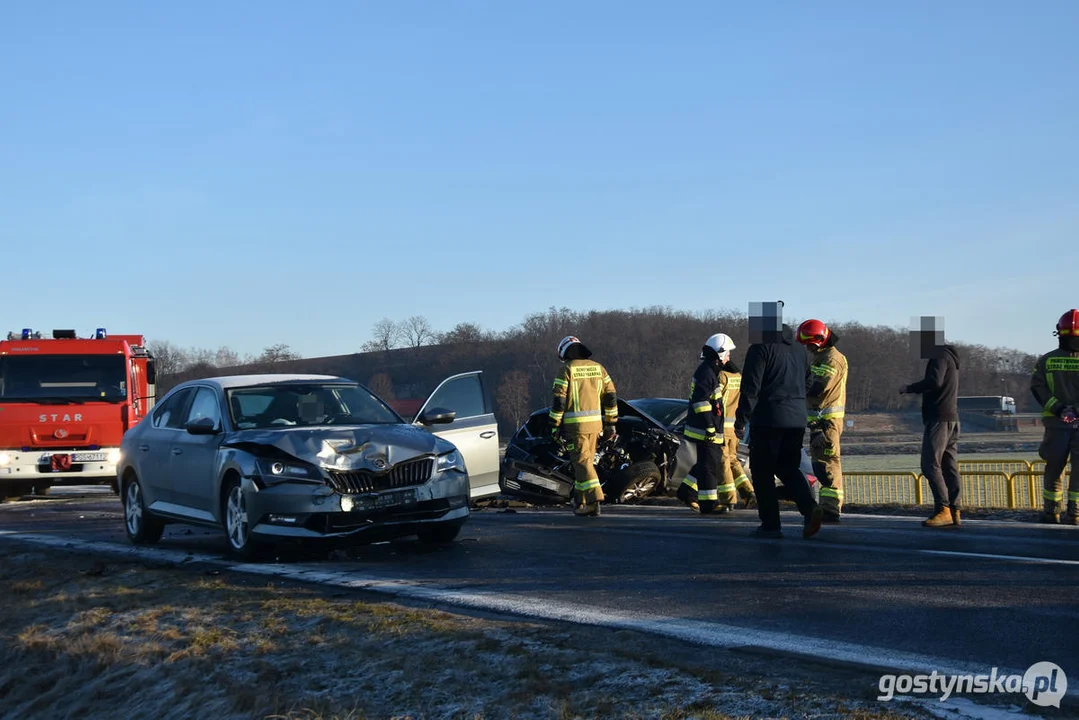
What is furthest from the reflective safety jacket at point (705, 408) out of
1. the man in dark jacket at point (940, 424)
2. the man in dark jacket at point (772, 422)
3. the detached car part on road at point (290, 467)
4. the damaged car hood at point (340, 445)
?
the damaged car hood at point (340, 445)

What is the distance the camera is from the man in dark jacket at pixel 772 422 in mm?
9750

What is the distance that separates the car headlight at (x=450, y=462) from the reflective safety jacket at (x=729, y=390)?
3802 mm

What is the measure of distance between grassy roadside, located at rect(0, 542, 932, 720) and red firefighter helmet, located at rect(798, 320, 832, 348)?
20.1ft

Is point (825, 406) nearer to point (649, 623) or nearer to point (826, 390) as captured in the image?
point (826, 390)

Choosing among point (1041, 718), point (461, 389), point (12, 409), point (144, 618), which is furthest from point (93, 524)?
point (1041, 718)

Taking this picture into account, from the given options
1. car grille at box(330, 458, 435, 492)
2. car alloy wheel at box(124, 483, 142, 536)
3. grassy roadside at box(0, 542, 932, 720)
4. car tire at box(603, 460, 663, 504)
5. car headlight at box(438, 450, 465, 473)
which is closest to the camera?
grassy roadside at box(0, 542, 932, 720)

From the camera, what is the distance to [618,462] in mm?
14836

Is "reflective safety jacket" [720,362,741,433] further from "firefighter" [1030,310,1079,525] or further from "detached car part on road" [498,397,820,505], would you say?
"firefighter" [1030,310,1079,525]

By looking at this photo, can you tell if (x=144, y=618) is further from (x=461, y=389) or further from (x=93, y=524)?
(x=93, y=524)

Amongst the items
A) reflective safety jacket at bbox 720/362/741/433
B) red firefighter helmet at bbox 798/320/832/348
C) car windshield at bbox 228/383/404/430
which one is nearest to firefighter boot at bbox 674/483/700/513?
reflective safety jacket at bbox 720/362/741/433

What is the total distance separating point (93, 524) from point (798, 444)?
8.67 metres

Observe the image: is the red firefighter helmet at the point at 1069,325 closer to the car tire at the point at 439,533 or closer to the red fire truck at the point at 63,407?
the car tire at the point at 439,533

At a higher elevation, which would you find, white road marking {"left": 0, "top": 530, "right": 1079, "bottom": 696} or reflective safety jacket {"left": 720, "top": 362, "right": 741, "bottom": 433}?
reflective safety jacket {"left": 720, "top": 362, "right": 741, "bottom": 433}

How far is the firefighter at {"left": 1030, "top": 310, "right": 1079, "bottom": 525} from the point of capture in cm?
1065
